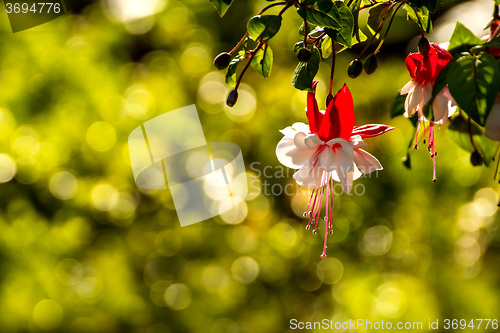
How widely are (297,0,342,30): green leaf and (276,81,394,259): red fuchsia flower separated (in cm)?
7

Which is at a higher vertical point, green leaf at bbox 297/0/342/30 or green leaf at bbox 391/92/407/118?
green leaf at bbox 297/0/342/30

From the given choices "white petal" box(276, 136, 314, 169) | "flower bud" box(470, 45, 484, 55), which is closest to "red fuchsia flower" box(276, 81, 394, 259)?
"white petal" box(276, 136, 314, 169)

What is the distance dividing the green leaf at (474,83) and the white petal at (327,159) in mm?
128

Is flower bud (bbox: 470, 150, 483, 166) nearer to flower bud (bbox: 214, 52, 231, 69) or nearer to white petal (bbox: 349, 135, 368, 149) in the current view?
white petal (bbox: 349, 135, 368, 149)

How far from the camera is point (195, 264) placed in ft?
5.80

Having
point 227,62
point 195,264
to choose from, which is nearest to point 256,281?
point 195,264

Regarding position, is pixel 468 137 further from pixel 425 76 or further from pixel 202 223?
pixel 202 223

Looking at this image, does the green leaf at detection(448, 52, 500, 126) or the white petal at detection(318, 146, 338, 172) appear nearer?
the green leaf at detection(448, 52, 500, 126)

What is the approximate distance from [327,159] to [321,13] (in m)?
0.12

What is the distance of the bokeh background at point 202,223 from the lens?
1660 millimetres

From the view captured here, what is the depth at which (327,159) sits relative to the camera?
435mm

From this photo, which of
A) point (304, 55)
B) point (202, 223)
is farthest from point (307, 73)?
point (202, 223)

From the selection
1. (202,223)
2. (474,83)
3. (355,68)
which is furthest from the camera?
(202,223)

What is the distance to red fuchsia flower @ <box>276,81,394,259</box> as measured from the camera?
0.43m
